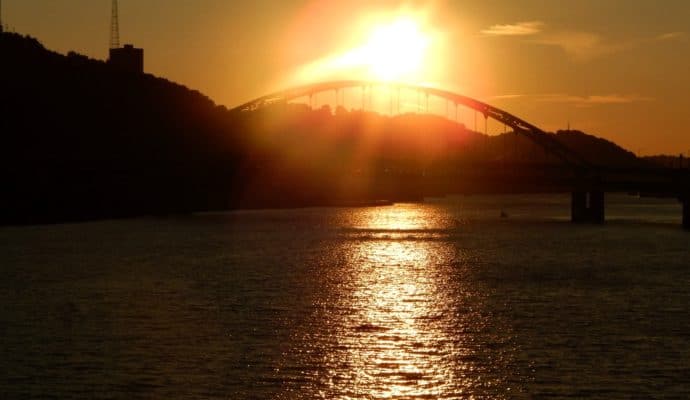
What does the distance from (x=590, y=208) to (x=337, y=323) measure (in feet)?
405

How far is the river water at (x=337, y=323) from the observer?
32.7 meters

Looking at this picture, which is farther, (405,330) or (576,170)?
(576,170)

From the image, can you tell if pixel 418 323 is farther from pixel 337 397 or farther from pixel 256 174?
pixel 256 174

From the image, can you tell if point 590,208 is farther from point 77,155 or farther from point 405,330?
point 405,330

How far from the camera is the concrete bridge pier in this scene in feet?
535

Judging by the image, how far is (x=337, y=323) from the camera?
151 feet

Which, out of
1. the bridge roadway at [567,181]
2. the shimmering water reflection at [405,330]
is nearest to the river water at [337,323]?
the shimmering water reflection at [405,330]

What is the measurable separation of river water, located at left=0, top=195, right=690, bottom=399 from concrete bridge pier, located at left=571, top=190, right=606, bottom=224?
6873 centimetres

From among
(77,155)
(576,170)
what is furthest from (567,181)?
(77,155)

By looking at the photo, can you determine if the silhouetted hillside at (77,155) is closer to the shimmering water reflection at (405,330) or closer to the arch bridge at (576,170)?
the arch bridge at (576,170)

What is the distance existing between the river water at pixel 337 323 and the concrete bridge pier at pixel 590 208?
68.7 m

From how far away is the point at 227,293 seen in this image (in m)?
57.4

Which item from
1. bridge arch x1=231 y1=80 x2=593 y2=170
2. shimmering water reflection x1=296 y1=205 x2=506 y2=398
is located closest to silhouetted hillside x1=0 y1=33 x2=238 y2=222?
bridge arch x1=231 y1=80 x2=593 y2=170

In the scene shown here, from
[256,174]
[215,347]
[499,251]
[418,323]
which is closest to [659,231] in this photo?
[499,251]
